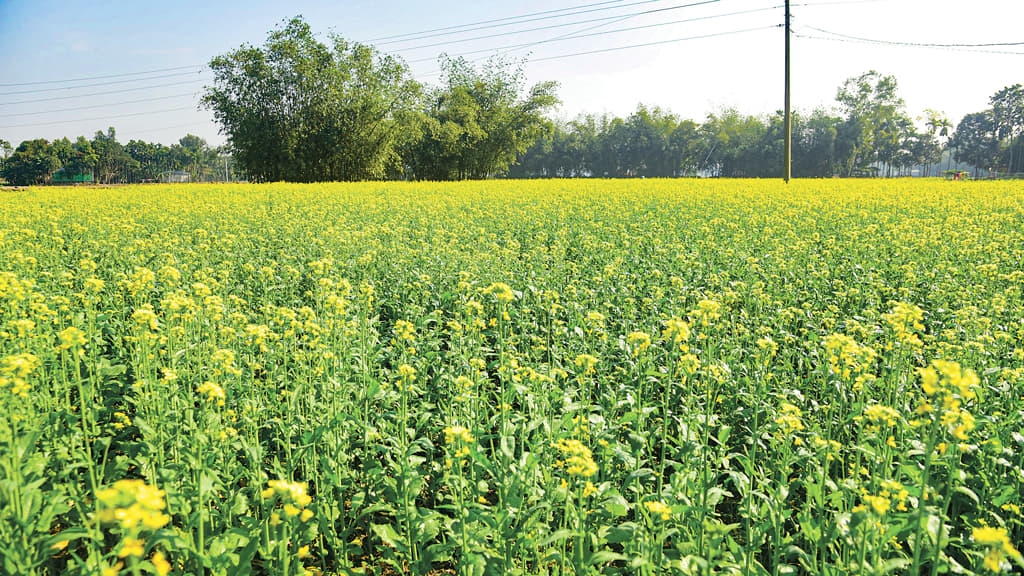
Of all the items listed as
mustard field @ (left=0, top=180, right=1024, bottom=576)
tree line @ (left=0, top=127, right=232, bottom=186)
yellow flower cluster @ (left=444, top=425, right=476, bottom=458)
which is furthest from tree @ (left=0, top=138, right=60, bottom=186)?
yellow flower cluster @ (left=444, top=425, right=476, bottom=458)

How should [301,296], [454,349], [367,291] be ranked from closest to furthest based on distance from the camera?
[454,349], [367,291], [301,296]

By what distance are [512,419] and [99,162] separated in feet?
613

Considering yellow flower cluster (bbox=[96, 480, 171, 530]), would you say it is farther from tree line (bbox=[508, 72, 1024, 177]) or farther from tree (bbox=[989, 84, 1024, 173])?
tree (bbox=[989, 84, 1024, 173])

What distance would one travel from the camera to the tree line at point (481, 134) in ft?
176

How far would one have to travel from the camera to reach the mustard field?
2.64m

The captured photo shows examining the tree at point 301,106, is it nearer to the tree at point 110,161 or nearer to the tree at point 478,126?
the tree at point 478,126

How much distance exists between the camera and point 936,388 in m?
1.85

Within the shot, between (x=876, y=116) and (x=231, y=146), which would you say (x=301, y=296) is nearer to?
(x=231, y=146)

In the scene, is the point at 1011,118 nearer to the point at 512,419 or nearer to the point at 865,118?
the point at 865,118

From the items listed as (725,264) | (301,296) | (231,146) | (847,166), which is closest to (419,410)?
(301,296)

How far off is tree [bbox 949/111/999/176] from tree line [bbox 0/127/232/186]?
165446 mm

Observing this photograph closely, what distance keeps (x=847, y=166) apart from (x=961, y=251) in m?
99.6

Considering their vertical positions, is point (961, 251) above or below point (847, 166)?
below

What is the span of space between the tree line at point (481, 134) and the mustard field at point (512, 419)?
156ft
